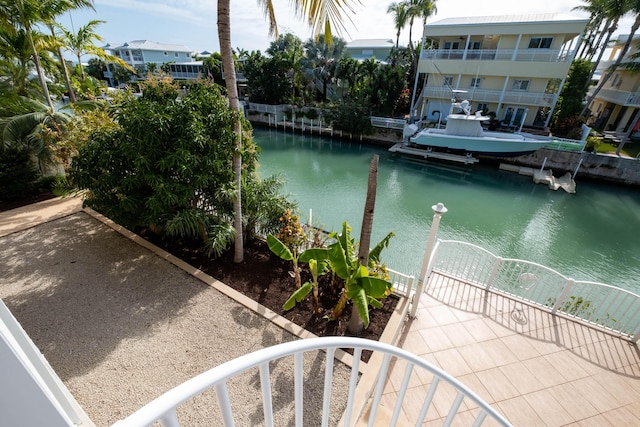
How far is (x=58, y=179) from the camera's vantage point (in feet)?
27.5

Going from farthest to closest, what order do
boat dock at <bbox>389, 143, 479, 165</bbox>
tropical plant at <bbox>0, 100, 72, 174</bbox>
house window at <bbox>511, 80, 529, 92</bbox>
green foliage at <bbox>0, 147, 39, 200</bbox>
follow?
house window at <bbox>511, 80, 529, 92</bbox> < boat dock at <bbox>389, 143, 479, 165</bbox> < green foliage at <bbox>0, 147, 39, 200</bbox> < tropical plant at <bbox>0, 100, 72, 174</bbox>

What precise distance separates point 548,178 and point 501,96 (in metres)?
7.32

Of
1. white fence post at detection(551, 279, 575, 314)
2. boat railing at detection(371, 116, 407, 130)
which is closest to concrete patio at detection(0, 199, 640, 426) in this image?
white fence post at detection(551, 279, 575, 314)

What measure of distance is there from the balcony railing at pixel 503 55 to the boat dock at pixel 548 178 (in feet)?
24.1

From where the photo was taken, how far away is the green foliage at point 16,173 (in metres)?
7.48

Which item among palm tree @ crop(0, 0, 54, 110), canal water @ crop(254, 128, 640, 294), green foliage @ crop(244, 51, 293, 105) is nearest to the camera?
palm tree @ crop(0, 0, 54, 110)

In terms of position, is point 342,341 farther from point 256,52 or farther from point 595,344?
point 256,52

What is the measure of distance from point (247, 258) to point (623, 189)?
2181 cm

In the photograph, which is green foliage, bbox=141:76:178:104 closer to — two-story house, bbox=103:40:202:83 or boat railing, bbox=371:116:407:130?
boat railing, bbox=371:116:407:130

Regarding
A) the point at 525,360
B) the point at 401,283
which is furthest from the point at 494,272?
the point at 401,283

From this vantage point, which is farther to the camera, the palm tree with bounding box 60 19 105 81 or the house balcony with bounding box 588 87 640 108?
the house balcony with bounding box 588 87 640 108

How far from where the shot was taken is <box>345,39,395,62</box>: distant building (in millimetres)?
35125

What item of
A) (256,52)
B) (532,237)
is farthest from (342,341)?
(256,52)

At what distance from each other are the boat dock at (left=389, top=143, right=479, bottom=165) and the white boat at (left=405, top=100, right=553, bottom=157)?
0.55 meters
